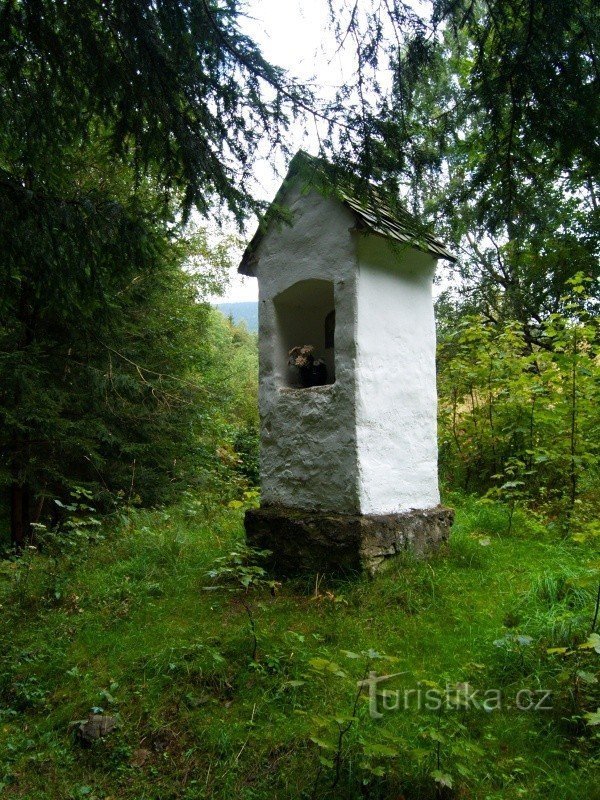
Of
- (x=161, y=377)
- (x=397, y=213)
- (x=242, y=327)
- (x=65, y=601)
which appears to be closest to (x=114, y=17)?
(x=397, y=213)

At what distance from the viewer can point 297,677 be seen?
2.92m

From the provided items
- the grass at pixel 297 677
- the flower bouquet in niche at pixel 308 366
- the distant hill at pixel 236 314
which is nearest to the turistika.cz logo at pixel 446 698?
the grass at pixel 297 677

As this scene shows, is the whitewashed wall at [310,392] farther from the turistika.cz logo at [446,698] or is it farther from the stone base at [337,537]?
the turistika.cz logo at [446,698]

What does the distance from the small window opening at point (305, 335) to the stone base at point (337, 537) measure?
1.18 m

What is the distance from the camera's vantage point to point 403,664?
2988 mm

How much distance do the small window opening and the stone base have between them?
3.86 ft

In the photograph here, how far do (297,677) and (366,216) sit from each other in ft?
10.3

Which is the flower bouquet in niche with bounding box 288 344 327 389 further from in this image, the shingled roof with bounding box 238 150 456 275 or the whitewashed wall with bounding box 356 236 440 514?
the shingled roof with bounding box 238 150 456 275

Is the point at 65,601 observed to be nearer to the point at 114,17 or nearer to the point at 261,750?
the point at 261,750

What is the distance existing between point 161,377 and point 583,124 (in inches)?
272

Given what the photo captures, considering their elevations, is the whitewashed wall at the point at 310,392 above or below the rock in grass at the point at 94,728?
above

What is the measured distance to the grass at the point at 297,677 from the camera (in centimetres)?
221

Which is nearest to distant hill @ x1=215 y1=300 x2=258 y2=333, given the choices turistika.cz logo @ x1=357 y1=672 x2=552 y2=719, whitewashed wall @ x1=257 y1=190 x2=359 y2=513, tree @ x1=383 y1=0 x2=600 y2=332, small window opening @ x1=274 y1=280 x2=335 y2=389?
small window opening @ x1=274 y1=280 x2=335 y2=389

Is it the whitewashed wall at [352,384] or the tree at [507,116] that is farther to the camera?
the whitewashed wall at [352,384]
